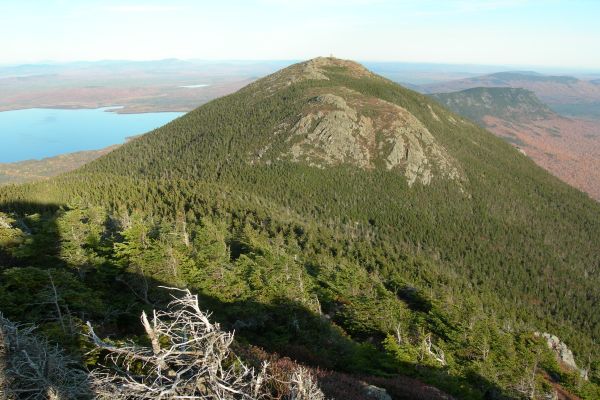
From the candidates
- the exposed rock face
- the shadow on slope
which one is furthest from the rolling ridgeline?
the exposed rock face

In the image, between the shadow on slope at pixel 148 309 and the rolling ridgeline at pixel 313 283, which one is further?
the rolling ridgeline at pixel 313 283

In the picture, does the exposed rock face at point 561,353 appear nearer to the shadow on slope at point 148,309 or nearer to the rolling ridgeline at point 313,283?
the rolling ridgeline at point 313,283

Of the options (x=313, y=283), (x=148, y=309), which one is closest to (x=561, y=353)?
(x=313, y=283)

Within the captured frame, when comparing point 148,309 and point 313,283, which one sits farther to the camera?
point 313,283

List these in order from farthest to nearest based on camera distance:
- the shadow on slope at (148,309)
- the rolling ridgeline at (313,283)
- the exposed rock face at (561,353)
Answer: the exposed rock face at (561,353), the rolling ridgeline at (313,283), the shadow on slope at (148,309)

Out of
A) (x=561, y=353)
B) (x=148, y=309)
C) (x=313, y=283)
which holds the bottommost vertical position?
(x=561, y=353)

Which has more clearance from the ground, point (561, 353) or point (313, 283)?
point (313, 283)

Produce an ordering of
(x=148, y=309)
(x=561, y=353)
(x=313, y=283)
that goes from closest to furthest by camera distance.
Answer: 1. (x=148, y=309)
2. (x=313, y=283)
3. (x=561, y=353)

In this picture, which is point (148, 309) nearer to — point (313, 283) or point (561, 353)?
point (313, 283)

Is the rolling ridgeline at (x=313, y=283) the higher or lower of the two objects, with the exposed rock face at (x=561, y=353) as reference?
higher

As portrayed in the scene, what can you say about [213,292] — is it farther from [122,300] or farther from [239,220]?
[239,220]

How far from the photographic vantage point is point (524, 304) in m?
137

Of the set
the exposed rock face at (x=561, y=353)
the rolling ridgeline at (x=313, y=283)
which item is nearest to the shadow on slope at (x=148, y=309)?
the rolling ridgeline at (x=313, y=283)

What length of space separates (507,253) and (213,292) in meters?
170
